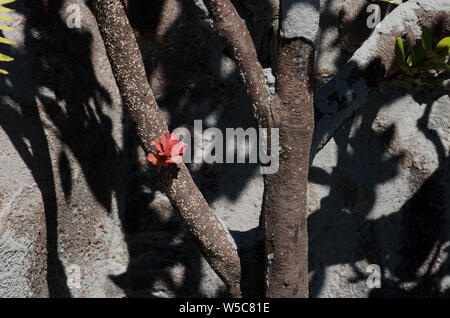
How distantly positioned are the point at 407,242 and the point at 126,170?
180 centimetres

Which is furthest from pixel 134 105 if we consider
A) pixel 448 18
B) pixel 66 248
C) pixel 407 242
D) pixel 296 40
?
pixel 407 242

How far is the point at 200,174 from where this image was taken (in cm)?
284

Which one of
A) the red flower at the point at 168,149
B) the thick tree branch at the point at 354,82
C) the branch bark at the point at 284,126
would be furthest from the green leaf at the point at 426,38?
the red flower at the point at 168,149

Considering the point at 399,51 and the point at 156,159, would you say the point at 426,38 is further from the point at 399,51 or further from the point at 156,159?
the point at 156,159

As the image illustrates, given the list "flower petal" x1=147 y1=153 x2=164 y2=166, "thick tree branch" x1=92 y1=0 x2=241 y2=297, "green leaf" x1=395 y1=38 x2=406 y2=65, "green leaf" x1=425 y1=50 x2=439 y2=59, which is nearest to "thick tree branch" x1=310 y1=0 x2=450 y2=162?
"green leaf" x1=395 y1=38 x2=406 y2=65

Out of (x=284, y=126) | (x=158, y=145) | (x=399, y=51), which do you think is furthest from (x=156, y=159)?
(x=399, y=51)

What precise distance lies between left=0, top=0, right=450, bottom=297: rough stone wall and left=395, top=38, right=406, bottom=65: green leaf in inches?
29.0

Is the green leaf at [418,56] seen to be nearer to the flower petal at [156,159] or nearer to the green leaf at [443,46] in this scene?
the green leaf at [443,46]

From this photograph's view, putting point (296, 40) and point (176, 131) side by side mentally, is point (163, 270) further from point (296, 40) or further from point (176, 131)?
point (296, 40)

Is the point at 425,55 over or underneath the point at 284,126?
over

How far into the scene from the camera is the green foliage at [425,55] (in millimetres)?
1865

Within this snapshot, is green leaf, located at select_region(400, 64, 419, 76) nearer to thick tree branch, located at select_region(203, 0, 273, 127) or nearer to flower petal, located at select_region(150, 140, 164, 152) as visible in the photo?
thick tree branch, located at select_region(203, 0, 273, 127)

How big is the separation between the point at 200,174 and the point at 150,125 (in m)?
1.14

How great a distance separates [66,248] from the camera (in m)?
2.49
